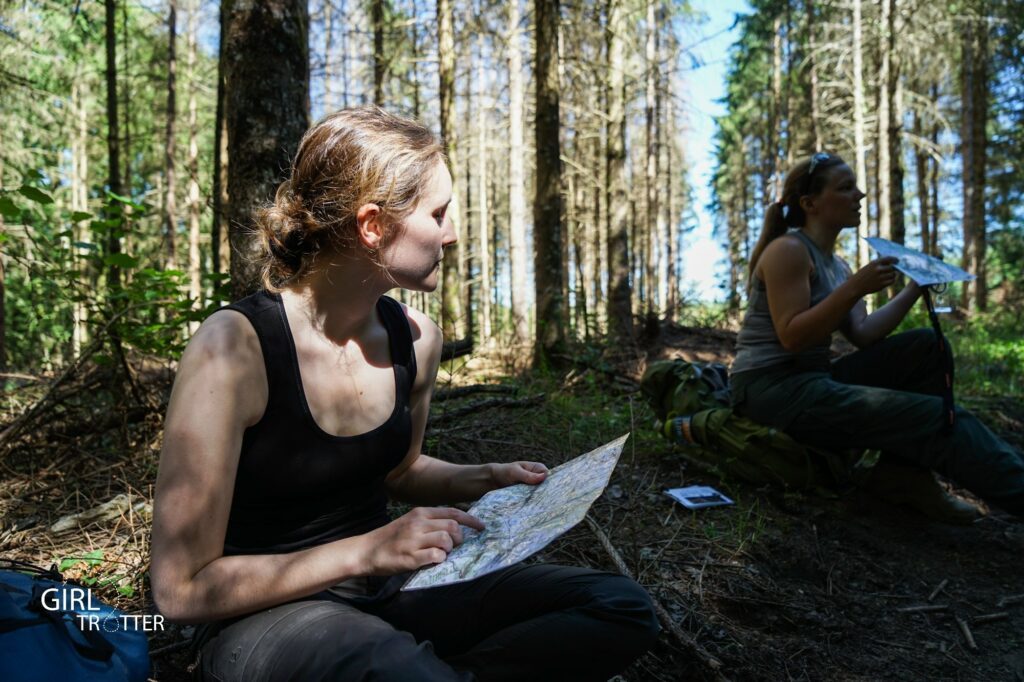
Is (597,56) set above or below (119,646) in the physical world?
above

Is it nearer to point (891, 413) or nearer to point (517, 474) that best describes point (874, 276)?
point (891, 413)

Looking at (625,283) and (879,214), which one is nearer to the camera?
(625,283)

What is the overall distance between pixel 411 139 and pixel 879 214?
17292mm

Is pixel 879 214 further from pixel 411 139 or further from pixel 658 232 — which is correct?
pixel 411 139

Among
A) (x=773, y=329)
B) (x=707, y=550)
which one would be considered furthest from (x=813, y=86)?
(x=707, y=550)

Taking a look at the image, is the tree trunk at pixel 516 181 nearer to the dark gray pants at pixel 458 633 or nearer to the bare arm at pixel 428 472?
the bare arm at pixel 428 472

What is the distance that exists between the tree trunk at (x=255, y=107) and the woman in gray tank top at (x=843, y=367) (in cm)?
260

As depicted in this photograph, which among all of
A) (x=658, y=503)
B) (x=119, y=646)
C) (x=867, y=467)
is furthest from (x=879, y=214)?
(x=119, y=646)

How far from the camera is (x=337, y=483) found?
4.82ft

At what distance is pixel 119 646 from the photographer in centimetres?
132

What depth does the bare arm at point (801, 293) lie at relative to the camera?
10.0ft

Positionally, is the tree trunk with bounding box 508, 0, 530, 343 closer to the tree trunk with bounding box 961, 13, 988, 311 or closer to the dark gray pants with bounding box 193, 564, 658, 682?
the dark gray pants with bounding box 193, 564, 658, 682

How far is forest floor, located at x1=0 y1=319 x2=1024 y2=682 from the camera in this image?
2264 millimetres

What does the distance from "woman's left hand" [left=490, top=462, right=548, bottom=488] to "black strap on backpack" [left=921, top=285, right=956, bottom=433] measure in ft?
7.39
